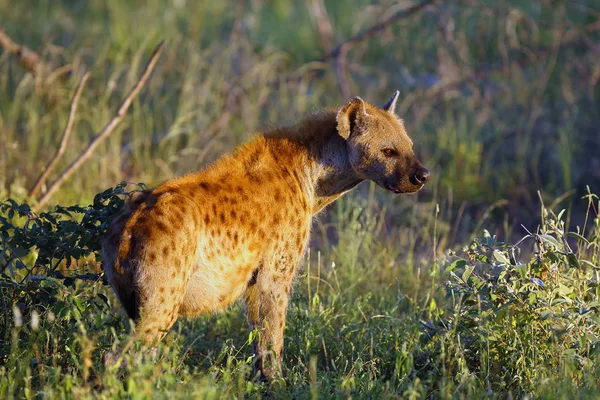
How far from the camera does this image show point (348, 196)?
5.89 m

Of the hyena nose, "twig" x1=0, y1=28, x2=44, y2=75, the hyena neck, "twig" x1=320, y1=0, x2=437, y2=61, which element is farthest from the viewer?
"twig" x1=320, y1=0, x2=437, y2=61

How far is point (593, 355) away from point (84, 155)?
3.15m

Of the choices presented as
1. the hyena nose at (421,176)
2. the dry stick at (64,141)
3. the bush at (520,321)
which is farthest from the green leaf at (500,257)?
the dry stick at (64,141)

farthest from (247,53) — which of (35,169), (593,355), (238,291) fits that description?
(593,355)

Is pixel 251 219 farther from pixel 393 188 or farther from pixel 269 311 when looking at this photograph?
pixel 393 188

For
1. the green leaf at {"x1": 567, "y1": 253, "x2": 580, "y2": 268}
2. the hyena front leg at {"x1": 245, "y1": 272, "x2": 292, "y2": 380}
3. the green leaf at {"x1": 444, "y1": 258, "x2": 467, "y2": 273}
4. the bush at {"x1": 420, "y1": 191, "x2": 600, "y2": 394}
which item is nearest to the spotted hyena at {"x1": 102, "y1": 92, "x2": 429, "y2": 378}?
the hyena front leg at {"x1": 245, "y1": 272, "x2": 292, "y2": 380}

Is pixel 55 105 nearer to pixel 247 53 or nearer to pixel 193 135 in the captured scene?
pixel 193 135

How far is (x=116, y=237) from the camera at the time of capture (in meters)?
3.49

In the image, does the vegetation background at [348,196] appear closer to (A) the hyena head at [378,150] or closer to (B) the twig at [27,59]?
(B) the twig at [27,59]

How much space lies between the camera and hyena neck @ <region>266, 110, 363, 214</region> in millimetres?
4340

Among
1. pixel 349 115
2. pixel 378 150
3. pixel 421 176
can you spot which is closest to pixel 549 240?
pixel 421 176

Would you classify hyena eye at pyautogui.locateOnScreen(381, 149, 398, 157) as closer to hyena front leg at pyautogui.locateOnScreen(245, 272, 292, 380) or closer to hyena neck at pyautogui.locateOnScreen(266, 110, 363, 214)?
hyena neck at pyautogui.locateOnScreen(266, 110, 363, 214)

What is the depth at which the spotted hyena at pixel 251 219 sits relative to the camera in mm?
3408

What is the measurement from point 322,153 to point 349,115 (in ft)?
0.76
